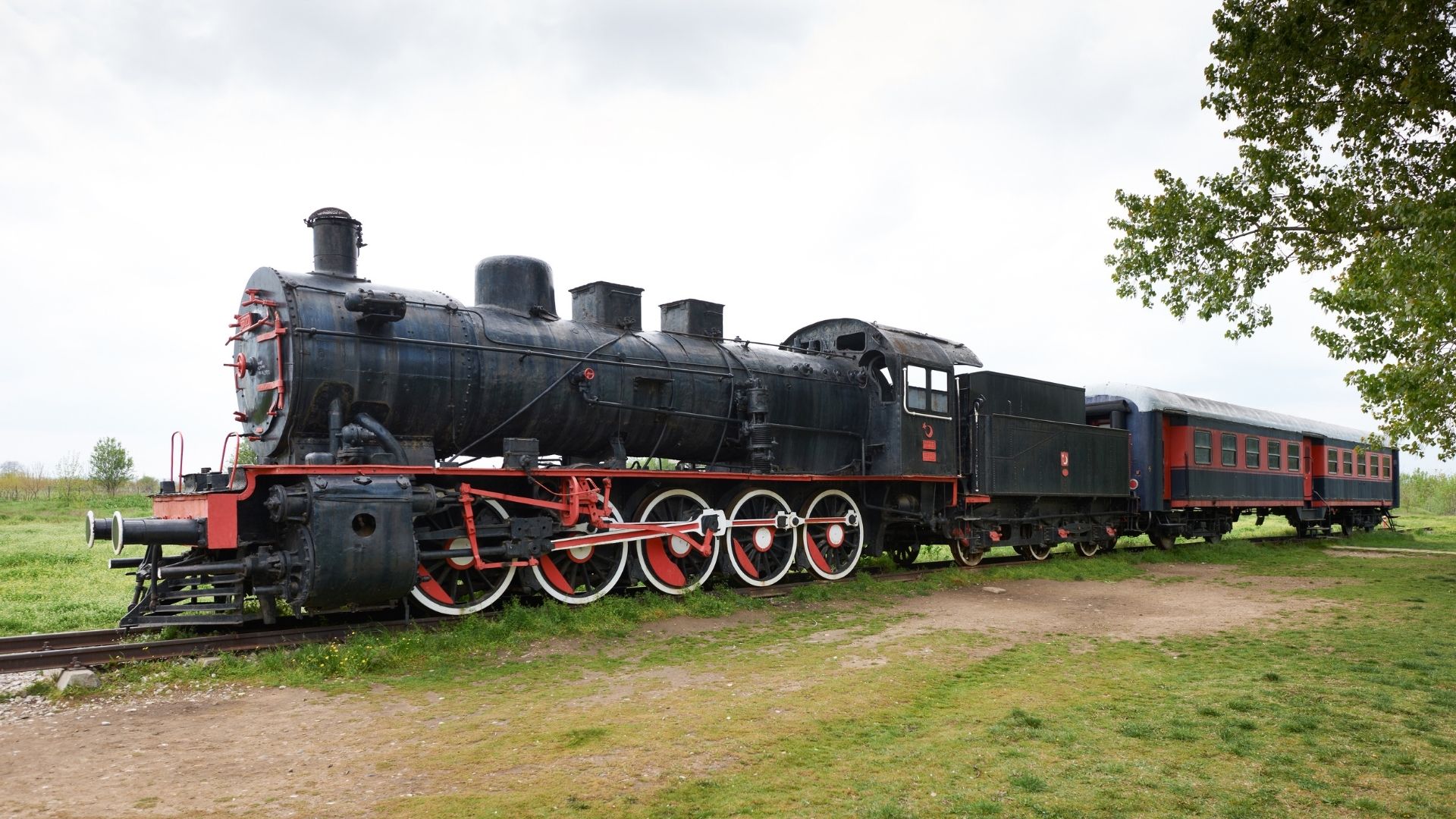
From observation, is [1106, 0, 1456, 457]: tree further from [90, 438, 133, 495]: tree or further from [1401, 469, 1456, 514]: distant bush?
[1401, 469, 1456, 514]: distant bush

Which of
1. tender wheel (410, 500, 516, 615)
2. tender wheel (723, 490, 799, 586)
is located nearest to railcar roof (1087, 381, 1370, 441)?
tender wheel (723, 490, 799, 586)

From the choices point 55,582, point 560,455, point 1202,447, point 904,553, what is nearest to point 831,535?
point 904,553

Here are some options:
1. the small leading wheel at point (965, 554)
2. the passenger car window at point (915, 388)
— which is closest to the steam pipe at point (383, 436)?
the passenger car window at point (915, 388)

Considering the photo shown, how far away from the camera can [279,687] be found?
23.2 feet

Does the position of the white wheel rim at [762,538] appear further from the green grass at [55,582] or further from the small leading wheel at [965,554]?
the green grass at [55,582]

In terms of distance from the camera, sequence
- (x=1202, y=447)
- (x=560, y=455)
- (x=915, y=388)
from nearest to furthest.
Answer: (x=560, y=455)
(x=915, y=388)
(x=1202, y=447)

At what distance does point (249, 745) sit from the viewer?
222 inches

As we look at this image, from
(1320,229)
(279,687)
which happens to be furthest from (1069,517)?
(279,687)

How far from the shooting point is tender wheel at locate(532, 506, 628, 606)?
33.7 ft

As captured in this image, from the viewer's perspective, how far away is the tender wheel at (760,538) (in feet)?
39.8

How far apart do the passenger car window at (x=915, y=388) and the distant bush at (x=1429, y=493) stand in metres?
56.9

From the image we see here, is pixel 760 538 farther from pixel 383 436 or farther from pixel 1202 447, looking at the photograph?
pixel 1202 447

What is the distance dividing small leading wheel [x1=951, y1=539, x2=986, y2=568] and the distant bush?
54217 mm

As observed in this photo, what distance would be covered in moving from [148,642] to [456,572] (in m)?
2.87
